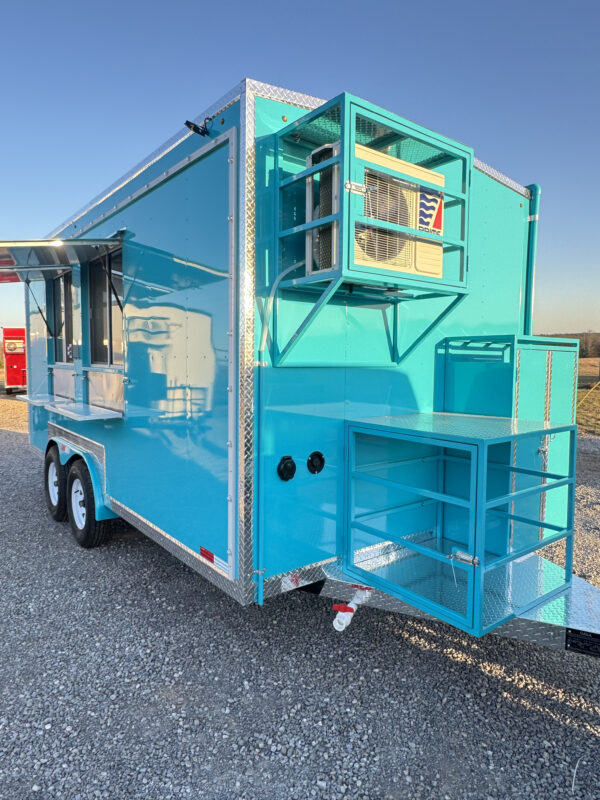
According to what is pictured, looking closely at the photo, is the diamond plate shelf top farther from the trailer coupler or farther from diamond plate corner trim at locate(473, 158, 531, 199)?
diamond plate corner trim at locate(473, 158, 531, 199)

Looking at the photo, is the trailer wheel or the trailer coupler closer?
the trailer coupler

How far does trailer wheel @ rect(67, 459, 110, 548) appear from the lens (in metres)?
4.53

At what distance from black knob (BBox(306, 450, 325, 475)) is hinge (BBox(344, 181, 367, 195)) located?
135 centimetres

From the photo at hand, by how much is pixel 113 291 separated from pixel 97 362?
2.59 ft

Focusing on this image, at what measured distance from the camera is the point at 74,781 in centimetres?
217

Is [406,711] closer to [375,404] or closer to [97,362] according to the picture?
[375,404]

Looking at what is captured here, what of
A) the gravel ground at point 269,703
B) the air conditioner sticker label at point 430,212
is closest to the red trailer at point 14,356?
the gravel ground at point 269,703

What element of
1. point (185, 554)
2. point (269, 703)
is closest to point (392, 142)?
point (185, 554)

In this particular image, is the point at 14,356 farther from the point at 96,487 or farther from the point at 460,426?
the point at 460,426

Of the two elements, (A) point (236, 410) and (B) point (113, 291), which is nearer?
(A) point (236, 410)

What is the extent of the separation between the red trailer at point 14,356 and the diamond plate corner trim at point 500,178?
62.5ft

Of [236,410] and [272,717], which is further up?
[236,410]

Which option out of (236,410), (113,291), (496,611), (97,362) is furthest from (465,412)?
(97,362)

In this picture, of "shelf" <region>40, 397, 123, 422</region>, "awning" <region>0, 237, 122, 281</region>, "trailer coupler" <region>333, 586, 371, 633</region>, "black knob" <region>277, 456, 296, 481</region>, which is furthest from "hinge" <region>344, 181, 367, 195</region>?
"shelf" <region>40, 397, 123, 422</region>
